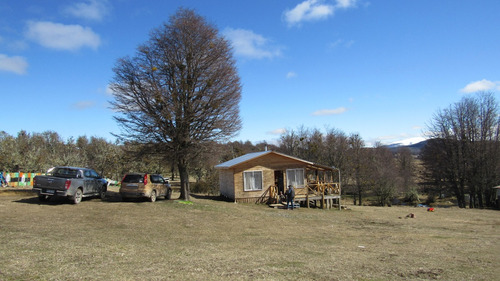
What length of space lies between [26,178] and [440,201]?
4706cm

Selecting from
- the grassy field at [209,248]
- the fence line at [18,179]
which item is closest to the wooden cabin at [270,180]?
the grassy field at [209,248]

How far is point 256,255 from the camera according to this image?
8.07 meters

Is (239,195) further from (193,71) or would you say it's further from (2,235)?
(2,235)

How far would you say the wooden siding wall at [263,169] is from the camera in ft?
77.0

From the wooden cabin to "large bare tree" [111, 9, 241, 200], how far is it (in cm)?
525

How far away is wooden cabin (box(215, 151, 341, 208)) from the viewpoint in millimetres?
23547

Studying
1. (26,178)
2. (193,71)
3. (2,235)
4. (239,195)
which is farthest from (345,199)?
(2,235)

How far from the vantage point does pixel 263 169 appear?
24.1 m

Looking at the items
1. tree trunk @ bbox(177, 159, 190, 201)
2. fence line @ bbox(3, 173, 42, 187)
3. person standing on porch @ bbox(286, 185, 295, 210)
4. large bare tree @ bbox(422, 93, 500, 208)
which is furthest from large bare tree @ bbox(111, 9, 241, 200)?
large bare tree @ bbox(422, 93, 500, 208)

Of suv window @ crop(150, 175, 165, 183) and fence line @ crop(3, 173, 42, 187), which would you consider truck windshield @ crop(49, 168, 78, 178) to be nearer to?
suv window @ crop(150, 175, 165, 183)

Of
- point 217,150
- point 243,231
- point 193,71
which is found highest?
point 193,71

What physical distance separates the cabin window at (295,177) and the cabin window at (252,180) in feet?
7.83

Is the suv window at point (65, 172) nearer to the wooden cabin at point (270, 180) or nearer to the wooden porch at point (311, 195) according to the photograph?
the wooden cabin at point (270, 180)

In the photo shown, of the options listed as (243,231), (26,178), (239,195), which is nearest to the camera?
(243,231)
